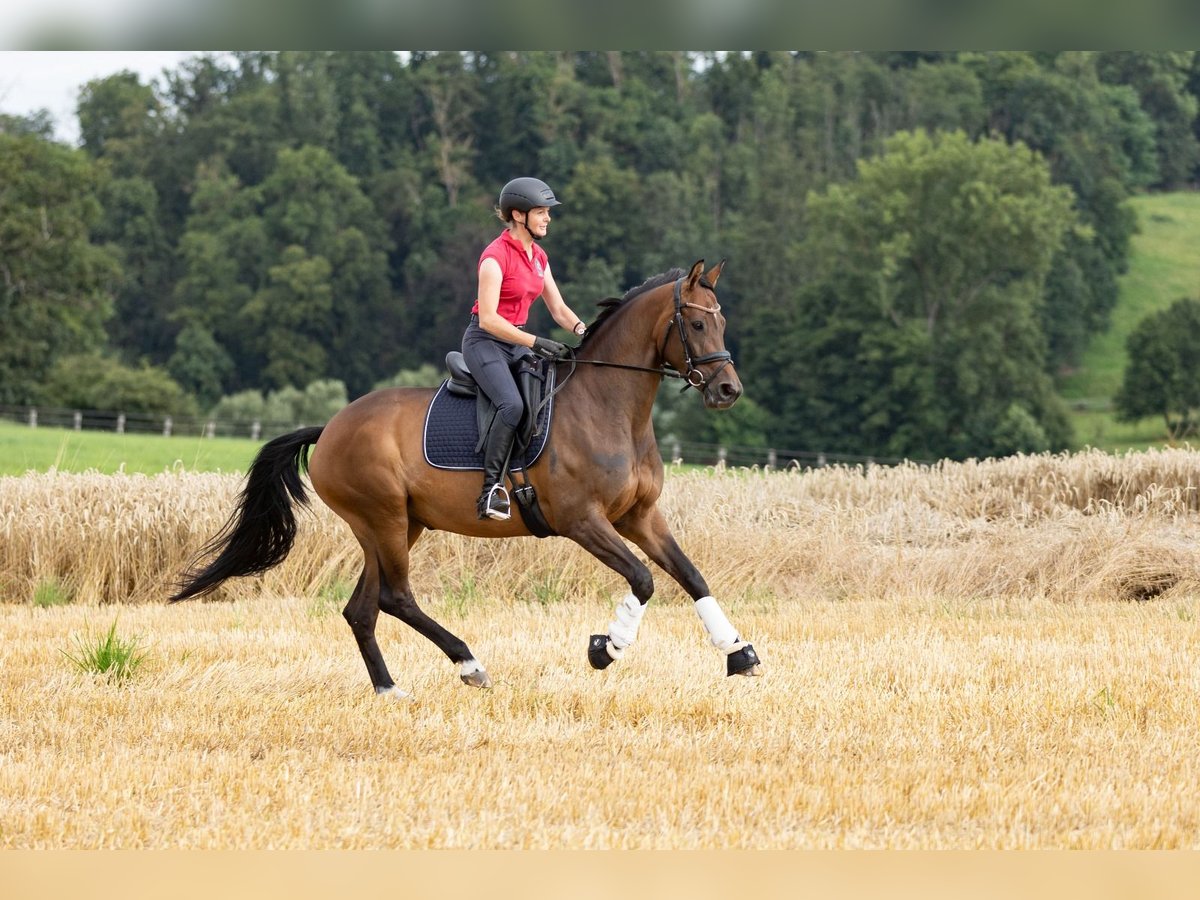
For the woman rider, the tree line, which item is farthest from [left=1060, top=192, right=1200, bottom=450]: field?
the woman rider

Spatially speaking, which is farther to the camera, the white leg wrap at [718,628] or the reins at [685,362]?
the white leg wrap at [718,628]

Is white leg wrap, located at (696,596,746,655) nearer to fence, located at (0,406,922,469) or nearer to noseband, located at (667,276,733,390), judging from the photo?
noseband, located at (667,276,733,390)

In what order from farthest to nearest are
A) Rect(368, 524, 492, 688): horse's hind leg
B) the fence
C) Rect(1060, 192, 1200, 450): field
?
Rect(1060, 192, 1200, 450): field
the fence
Rect(368, 524, 492, 688): horse's hind leg

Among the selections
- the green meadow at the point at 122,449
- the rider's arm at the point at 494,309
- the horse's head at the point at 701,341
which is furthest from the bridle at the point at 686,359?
the green meadow at the point at 122,449

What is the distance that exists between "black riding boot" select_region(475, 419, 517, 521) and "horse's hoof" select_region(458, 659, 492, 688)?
0.84 m

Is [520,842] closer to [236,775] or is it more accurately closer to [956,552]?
[236,775]

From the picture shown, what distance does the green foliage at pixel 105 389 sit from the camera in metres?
63.2

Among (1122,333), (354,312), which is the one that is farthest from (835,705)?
(1122,333)

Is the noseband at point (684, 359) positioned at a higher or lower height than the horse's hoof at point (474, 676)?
higher

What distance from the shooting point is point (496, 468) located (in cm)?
805

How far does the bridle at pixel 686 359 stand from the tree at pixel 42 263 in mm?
56866

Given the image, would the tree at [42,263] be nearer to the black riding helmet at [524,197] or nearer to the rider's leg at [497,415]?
the rider's leg at [497,415]

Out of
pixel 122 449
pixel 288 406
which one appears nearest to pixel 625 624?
pixel 122 449

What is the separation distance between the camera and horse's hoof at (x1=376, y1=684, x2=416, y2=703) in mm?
7855
